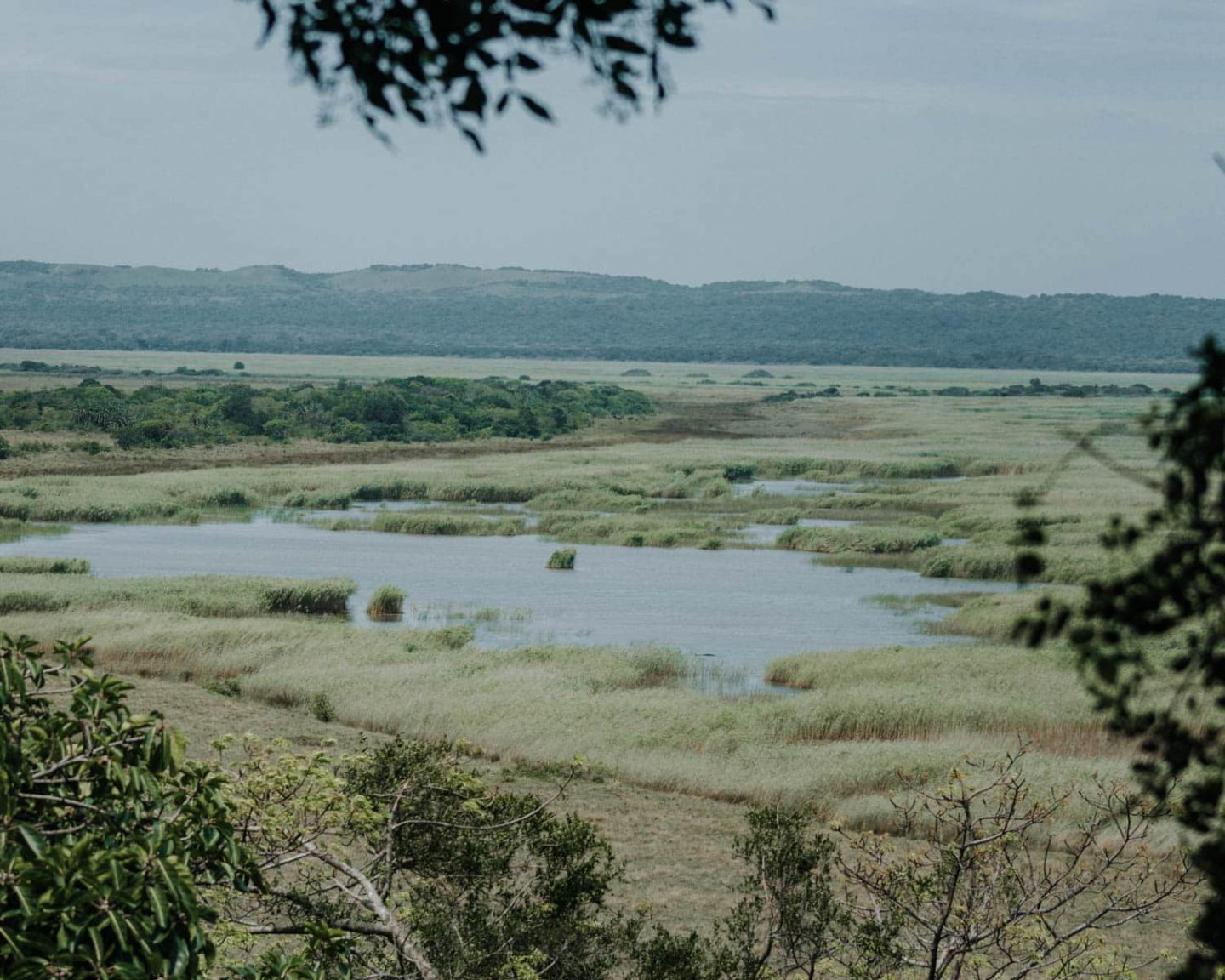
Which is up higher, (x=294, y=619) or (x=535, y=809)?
(x=535, y=809)

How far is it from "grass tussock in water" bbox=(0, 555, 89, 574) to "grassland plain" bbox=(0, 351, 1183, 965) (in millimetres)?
166

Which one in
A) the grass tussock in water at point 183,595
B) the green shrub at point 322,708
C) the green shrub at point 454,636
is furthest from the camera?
the grass tussock in water at point 183,595

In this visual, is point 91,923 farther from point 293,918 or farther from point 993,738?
point 993,738

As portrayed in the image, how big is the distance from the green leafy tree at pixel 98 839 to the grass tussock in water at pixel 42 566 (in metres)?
33.3

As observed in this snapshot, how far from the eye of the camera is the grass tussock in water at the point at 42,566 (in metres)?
36.8

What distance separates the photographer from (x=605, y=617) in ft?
112

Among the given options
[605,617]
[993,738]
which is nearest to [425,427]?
[605,617]

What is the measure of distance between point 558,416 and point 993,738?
75.7 meters

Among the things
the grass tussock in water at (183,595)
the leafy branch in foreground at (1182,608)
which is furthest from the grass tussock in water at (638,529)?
the leafy branch in foreground at (1182,608)

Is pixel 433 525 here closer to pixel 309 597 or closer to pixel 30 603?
pixel 309 597

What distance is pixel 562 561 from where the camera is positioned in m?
41.8

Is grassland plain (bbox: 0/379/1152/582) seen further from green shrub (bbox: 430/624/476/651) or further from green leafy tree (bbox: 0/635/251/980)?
green leafy tree (bbox: 0/635/251/980)

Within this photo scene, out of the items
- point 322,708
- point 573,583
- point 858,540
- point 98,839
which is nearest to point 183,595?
point 322,708

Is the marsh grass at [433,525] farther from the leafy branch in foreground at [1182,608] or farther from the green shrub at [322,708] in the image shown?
the leafy branch in foreground at [1182,608]
